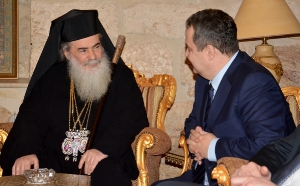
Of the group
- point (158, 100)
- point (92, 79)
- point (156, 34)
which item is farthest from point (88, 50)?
point (156, 34)

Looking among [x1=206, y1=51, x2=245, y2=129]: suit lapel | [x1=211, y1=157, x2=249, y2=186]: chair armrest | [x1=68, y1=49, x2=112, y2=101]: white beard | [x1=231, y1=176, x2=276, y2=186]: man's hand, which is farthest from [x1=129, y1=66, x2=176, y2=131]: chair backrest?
[x1=231, y1=176, x2=276, y2=186]: man's hand

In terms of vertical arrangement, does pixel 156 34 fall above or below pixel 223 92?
above

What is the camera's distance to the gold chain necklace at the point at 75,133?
147 inches

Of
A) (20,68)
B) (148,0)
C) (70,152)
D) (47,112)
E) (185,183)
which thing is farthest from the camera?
(20,68)

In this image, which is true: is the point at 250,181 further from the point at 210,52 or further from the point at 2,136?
the point at 2,136

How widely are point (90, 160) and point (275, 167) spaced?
54.8 inches

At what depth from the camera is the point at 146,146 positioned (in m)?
3.63

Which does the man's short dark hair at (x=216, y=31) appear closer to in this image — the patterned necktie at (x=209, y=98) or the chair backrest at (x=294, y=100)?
the patterned necktie at (x=209, y=98)

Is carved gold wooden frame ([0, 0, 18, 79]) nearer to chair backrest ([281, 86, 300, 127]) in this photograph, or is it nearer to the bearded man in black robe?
Result: the bearded man in black robe

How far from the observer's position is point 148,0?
16.0ft

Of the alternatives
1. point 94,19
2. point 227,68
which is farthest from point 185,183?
point 94,19

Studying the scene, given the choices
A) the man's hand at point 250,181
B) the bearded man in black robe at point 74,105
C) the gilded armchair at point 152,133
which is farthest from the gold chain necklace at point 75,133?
the man's hand at point 250,181

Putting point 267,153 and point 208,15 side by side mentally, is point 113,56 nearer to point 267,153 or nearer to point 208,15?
point 208,15

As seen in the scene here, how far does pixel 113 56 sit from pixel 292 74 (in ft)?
6.02
